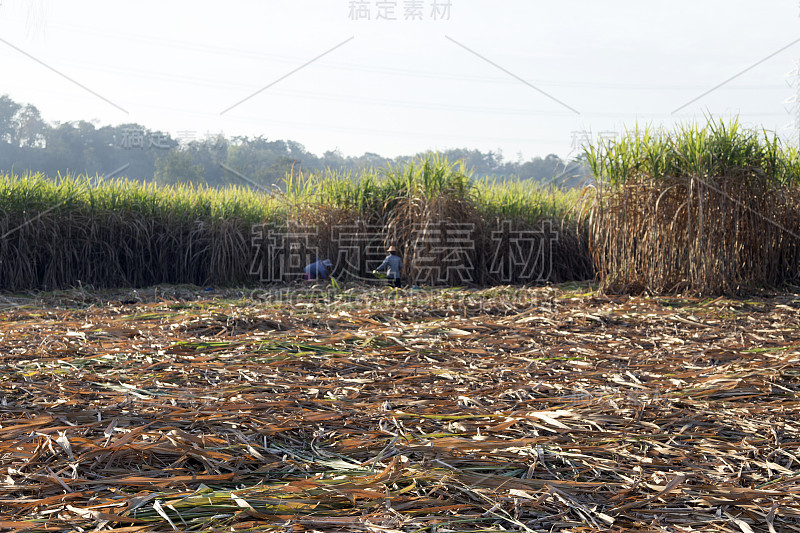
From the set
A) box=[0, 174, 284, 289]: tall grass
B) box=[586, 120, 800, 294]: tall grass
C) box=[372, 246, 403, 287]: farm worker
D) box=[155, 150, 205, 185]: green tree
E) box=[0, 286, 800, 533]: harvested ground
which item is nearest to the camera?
box=[0, 286, 800, 533]: harvested ground

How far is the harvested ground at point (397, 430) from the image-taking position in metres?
1.68

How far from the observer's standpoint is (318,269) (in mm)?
8867

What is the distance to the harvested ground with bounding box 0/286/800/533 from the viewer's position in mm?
1678

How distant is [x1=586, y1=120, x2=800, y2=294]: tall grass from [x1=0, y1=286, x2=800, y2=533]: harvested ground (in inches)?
86.9

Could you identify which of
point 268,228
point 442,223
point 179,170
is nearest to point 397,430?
point 442,223

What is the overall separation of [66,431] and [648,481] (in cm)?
206

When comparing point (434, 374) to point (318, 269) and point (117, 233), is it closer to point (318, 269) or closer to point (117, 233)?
point (318, 269)

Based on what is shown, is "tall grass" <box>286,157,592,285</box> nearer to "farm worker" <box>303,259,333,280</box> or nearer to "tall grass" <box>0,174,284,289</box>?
"farm worker" <box>303,259,333,280</box>

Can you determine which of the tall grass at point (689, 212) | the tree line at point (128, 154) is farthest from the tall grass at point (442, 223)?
the tree line at point (128, 154)

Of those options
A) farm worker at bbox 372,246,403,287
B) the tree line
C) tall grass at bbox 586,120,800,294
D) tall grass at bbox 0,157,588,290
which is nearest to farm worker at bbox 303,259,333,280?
tall grass at bbox 0,157,588,290

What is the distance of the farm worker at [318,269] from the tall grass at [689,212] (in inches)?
155

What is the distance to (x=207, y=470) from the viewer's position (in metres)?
1.89

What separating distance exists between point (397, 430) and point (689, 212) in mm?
5367

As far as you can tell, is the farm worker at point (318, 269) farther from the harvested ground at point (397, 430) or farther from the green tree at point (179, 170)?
the green tree at point (179, 170)
